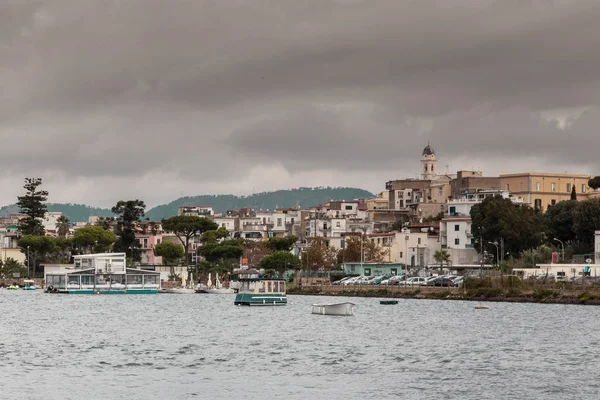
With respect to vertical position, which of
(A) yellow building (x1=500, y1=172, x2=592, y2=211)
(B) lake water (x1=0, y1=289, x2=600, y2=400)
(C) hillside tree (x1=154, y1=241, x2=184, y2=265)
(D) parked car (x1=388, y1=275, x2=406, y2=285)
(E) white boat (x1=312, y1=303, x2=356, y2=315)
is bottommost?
(B) lake water (x1=0, y1=289, x2=600, y2=400)

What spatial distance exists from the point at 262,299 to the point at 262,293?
0.64 m

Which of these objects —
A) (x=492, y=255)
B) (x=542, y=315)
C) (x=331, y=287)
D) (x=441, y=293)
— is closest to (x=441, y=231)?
(x=492, y=255)

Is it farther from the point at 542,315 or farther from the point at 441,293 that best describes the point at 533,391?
the point at 441,293

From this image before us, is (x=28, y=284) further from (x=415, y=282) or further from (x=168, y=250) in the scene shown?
(x=415, y=282)

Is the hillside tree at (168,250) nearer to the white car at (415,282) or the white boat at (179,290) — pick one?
the white boat at (179,290)

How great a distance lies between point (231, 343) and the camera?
2682 inches

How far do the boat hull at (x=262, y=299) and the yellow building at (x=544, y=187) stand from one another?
79124 mm

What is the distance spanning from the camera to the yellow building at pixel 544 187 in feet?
605

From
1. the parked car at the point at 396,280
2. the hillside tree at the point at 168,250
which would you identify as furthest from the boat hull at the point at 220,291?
the hillside tree at the point at 168,250

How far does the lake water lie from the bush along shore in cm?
571

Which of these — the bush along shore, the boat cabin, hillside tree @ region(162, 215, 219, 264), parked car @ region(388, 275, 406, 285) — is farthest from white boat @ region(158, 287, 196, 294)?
the boat cabin

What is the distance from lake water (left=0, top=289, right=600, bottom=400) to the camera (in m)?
46.5

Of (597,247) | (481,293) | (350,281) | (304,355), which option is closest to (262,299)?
(481,293)

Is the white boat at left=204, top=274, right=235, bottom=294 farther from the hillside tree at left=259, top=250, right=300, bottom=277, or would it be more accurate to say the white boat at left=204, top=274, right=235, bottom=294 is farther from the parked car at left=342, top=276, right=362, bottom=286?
the parked car at left=342, top=276, right=362, bottom=286
